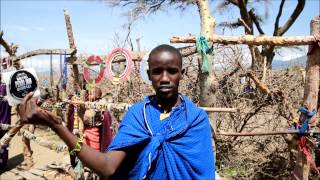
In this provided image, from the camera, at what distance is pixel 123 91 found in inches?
225

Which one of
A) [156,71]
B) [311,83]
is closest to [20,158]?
[311,83]

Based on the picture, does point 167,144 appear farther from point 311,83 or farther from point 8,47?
point 8,47

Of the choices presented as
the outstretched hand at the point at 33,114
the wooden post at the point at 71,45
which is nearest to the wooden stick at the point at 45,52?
the wooden post at the point at 71,45

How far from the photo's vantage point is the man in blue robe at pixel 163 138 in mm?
1699

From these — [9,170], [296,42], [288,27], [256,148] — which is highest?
[288,27]

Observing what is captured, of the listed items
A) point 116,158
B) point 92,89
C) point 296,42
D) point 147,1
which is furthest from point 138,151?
point 147,1

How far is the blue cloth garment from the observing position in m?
1.70

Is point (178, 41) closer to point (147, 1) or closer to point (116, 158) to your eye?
point (116, 158)

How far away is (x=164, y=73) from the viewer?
1807mm

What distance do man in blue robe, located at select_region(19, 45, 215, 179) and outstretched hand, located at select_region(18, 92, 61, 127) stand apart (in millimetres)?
351

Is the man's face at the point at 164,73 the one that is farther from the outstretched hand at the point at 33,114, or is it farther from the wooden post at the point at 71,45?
the wooden post at the point at 71,45

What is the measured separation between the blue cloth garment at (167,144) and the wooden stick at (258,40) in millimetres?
1590

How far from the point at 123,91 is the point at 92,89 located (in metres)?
1.15

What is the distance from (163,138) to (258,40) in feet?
6.23
